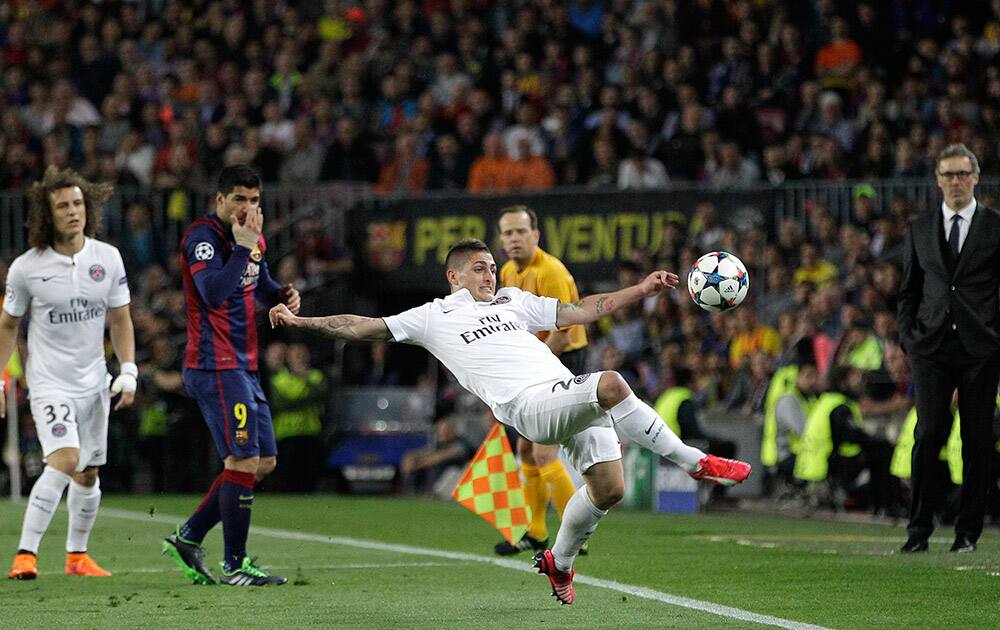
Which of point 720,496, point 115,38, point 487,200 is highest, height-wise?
point 115,38

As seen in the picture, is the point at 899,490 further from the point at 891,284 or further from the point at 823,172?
the point at 823,172

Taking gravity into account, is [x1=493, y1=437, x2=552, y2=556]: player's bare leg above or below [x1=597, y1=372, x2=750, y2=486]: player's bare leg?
below

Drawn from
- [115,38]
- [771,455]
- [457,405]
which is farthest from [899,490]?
[115,38]

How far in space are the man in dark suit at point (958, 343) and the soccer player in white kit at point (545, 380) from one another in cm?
282

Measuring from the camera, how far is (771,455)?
1639 centimetres

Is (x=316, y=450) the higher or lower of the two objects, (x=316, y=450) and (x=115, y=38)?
the lower

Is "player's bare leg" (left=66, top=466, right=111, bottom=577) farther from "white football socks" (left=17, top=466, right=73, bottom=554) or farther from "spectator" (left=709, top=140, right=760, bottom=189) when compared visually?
"spectator" (left=709, top=140, right=760, bottom=189)

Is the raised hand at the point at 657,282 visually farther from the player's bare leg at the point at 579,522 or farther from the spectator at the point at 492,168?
the spectator at the point at 492,168

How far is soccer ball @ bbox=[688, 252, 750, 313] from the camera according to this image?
8555mm

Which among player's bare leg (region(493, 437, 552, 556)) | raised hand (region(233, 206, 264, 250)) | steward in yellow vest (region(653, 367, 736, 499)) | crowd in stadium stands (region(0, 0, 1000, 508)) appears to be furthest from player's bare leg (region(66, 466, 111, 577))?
crowd in stadium stands (region(0, 0, 1000, 508))

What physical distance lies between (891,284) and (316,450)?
23.6 feet

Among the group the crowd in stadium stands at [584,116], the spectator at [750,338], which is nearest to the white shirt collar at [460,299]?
the crowd in stadium stands at [584,116]

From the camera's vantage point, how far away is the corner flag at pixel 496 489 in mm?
10859

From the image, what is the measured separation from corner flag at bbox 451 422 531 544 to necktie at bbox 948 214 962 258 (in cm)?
304
